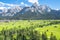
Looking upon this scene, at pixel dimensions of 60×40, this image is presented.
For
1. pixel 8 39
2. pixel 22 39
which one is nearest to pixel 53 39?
pixel 22 39

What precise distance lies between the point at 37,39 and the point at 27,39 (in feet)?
42.0

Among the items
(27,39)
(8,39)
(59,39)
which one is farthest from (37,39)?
(59,39)

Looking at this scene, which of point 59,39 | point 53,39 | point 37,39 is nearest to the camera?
point 53,39

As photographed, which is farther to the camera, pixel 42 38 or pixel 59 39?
pixel 59 39

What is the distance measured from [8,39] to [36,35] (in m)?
22.7

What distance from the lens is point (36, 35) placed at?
11438 centimetres

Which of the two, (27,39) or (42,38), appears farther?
(27,39)

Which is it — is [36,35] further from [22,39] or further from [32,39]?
[22,39]

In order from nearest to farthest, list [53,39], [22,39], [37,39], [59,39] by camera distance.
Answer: [53,39] → [37,39] → [22,39] → [59,39]

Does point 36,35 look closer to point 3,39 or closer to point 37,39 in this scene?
point 37,39

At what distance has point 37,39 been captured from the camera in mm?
111000

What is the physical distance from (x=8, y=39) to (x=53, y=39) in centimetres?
3737

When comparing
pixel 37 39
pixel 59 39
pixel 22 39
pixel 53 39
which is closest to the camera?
pixel 53 39

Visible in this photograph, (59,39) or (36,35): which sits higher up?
(36,35)
